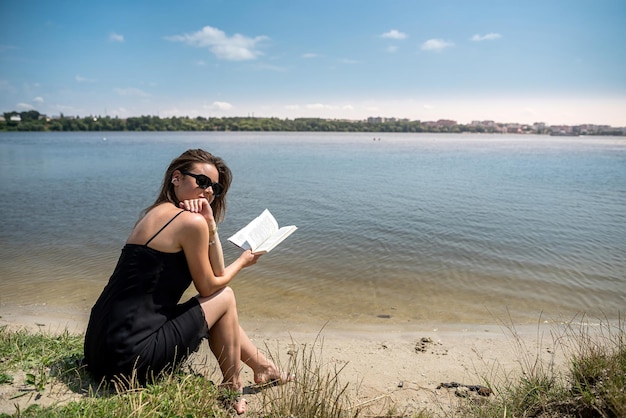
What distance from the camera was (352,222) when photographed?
12.7 meters

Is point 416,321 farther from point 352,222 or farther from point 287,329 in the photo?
point 352,222

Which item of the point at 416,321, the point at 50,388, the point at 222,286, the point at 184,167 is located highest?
the point at 184,167

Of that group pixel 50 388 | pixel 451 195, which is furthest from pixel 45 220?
pixel 451 195

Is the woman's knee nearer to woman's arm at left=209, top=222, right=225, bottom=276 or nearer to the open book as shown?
woman's arm at left=209, top=222, right=225, bottom=276

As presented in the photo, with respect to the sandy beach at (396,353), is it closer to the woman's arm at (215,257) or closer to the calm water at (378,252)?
the calm water at (378,252)

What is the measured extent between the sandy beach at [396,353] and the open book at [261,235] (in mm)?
871

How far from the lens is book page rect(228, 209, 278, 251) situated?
3432 millimetres

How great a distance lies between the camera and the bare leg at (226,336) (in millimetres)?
3242

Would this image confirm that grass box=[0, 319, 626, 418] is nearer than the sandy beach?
Yes

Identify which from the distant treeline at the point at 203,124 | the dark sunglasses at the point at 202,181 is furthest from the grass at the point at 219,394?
the distant treeline at the point at 203,124

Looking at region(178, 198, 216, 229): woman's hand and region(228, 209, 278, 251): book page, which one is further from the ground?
region(178, 198, 216, 229): woman's hand

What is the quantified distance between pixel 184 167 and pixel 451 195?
54.7 feet

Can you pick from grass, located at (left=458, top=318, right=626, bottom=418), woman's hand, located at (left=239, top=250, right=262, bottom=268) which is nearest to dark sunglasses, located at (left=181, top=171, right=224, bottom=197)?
Answer: woman's hand, located at (left=239, top=250, right=262, bottom=268)

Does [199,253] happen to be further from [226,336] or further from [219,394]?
[219,394]
